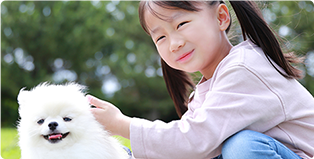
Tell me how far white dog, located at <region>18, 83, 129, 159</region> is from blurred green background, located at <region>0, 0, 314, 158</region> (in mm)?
5665

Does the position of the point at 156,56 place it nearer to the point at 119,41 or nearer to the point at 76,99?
the point at 119,41

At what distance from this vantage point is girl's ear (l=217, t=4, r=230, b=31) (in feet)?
3.84

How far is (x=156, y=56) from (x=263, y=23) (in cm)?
612

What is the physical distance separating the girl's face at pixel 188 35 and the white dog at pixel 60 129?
0.39 m

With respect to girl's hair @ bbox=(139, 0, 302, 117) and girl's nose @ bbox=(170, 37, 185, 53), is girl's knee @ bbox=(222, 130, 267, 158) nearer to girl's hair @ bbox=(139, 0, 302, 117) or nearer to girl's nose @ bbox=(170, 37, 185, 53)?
girl's hair @ bbox=(139, 0, 302, 117)

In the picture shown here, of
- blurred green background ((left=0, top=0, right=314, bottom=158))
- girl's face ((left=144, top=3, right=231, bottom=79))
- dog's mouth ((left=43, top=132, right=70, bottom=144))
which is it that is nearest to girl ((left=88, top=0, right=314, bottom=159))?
girl's face ((left=144, top=3, right=231, bottom=79))

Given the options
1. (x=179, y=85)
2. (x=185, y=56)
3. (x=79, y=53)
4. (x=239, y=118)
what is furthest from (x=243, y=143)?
(x=79, y=53)

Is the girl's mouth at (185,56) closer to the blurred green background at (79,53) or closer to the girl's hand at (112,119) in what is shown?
the girl's hand at (112,119)

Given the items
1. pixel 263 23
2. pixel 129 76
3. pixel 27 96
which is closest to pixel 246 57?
pixel 263 23

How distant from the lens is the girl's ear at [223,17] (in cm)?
117

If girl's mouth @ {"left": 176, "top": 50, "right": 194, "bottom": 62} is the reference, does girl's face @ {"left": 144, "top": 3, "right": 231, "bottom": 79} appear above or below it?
above

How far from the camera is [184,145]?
98 centimetres

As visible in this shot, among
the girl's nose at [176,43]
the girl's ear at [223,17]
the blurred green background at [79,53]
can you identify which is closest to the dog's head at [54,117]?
the girl's nose at [176,43]

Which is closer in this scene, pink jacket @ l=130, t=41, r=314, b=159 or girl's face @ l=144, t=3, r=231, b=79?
pink jacket @ l=130, t=41, r=314, b=159
